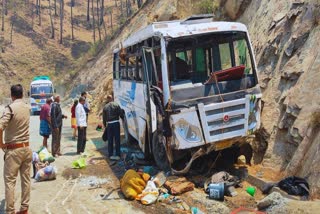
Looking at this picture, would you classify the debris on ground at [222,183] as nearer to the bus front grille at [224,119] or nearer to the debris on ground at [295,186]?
the bus front grille at [224,119]

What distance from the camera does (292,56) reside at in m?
10.5

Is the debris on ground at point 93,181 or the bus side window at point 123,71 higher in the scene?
the bus side window at point 123,71

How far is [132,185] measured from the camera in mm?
8172

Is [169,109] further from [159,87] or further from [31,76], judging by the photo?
[31,76]

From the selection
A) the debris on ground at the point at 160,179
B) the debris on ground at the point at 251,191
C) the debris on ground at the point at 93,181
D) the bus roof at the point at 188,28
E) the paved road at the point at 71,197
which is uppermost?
the bus roof at the point at 188,28

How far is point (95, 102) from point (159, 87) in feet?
61.1

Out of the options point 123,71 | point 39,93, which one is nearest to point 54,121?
point 123,71

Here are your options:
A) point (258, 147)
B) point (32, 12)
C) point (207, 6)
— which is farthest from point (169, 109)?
point (32, 12)

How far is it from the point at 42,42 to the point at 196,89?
58.5 metres

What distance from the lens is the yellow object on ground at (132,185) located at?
8045 millimetres

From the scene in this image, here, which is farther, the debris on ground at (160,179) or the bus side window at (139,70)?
the bus side window at (139,70)

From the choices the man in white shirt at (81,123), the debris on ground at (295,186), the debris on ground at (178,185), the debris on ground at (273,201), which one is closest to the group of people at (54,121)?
the man in white shirt at (81,123)

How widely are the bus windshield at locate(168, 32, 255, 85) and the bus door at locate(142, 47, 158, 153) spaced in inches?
21.5

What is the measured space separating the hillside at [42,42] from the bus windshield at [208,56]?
35228 millimetres
